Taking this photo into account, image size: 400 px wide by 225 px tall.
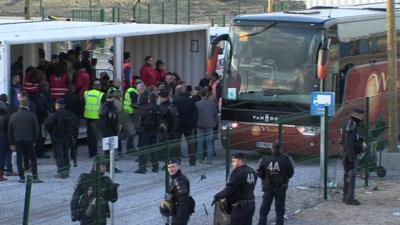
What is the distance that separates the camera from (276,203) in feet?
47.3

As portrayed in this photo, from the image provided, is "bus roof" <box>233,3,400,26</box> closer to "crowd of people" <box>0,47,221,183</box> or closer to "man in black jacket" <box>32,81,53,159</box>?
"crowd of people" <box>0,47,221,183</box>

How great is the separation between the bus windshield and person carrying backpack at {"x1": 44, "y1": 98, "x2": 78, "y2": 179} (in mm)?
4172

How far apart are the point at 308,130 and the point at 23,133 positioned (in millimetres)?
5737

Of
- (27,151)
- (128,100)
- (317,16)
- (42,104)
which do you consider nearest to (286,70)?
(317,16)

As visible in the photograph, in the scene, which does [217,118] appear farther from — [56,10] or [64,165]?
[56,10]

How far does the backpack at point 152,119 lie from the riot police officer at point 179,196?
21.2ft

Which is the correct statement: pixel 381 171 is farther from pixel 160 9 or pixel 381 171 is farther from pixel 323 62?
pixel 160 9

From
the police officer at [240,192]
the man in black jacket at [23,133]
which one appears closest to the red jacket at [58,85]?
the man in black jacket at [23,133]

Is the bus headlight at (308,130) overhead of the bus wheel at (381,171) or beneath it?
overhead

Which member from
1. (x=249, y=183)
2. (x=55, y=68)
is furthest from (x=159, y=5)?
(x=249, y=183)

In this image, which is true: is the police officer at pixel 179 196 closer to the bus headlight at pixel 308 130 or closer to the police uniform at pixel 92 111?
the bus headlight at pixel 308 130

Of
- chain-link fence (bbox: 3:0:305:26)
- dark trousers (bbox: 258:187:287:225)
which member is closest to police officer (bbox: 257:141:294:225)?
dark trousers (bbox: 258:187:287:225)

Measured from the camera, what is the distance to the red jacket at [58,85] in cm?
2119

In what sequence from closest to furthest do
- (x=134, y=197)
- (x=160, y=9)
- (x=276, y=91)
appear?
1. (x=134, y=197)
2. (x=276, y=91)
3. (x=160, y=9)
